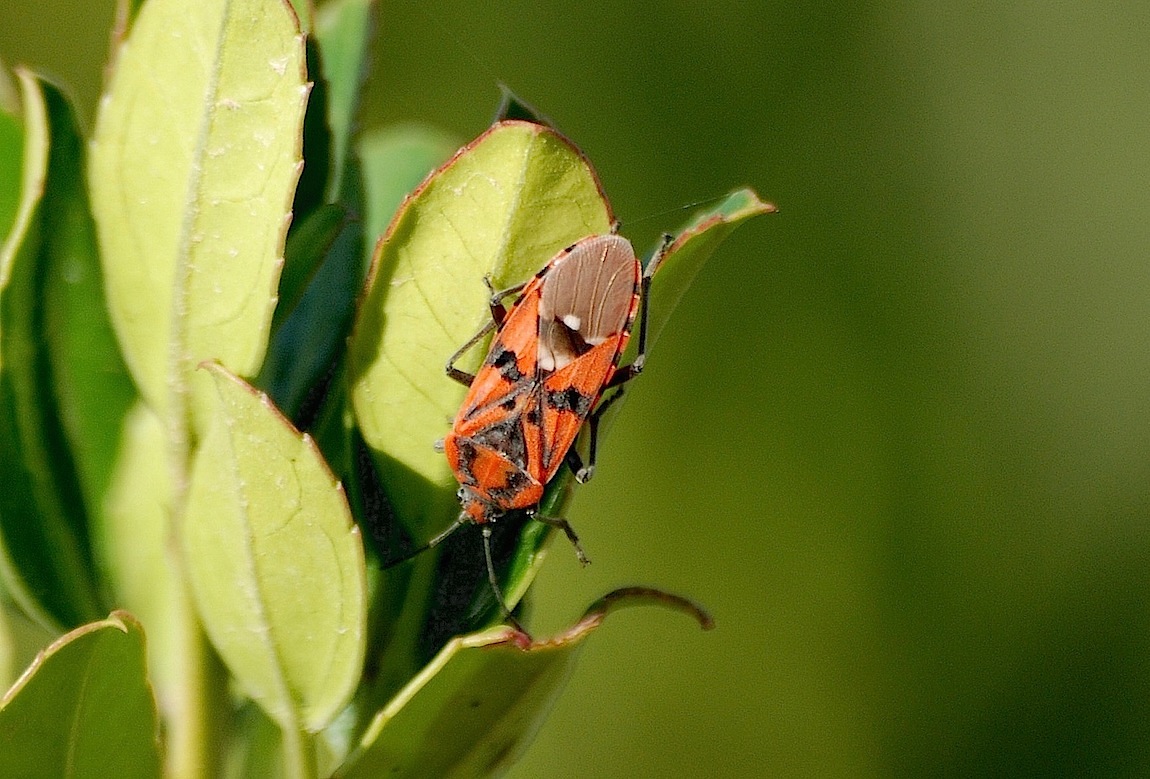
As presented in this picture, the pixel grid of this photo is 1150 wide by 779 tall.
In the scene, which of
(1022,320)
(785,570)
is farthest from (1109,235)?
(785,570)

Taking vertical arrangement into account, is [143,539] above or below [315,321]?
below

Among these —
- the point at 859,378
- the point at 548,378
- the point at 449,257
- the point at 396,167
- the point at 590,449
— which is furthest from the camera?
the point at 859,378

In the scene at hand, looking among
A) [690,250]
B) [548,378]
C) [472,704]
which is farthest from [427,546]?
[548,378]

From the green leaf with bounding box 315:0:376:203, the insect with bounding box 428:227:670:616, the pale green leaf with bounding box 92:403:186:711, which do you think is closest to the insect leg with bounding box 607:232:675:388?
the insect with bounding box 428:227:670:616

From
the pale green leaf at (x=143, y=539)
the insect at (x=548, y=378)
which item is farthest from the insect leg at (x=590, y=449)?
the pale green leaf at (x=143, y=539)

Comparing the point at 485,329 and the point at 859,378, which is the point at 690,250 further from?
the point at 859,378

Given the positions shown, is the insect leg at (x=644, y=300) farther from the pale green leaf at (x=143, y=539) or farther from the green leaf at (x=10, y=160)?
the green leaf at (x=10, y=160)
